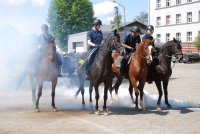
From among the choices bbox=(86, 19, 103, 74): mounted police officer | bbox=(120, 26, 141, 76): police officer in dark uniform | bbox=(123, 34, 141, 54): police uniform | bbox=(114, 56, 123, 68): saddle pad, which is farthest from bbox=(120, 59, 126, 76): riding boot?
bbox=(86, 19, 103, 74): mounted police officer

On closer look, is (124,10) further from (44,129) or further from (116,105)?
(44,129)

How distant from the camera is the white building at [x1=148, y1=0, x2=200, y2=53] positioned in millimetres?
68438

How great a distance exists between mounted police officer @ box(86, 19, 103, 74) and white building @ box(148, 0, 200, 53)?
52733 mm

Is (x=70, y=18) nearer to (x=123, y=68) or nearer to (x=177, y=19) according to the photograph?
(x=177, y=19)

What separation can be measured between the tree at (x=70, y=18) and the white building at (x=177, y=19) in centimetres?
1438

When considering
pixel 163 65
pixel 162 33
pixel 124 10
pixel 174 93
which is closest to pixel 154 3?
pixel 162 33

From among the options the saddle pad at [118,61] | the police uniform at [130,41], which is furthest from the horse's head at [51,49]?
the police uniform at [130,41]

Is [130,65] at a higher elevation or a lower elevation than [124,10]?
lower

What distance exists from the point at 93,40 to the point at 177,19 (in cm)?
6296

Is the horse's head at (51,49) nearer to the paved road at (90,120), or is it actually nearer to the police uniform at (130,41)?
the paved road at (90,120)

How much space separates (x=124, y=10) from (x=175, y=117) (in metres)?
48.1

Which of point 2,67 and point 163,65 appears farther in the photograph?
point 2,67

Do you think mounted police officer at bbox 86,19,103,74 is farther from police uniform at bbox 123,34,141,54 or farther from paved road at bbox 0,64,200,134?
paved road at bbox 0,64,200,134

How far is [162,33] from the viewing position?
7662cm
